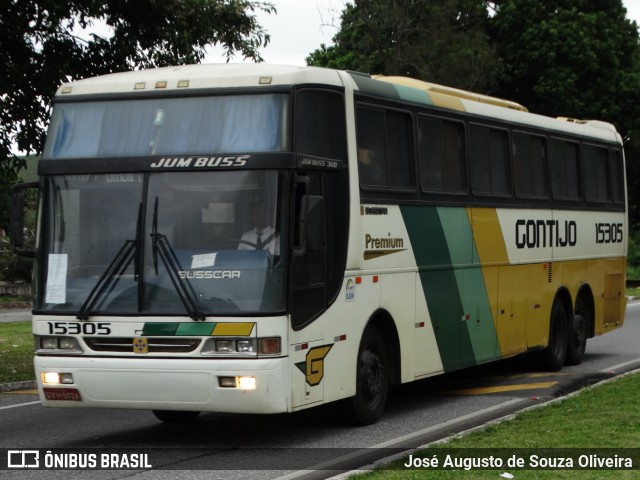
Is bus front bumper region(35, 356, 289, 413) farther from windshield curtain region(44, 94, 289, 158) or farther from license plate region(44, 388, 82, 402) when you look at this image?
windshield curtain region(44, 94, 289, 158)

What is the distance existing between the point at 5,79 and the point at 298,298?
7.27 m

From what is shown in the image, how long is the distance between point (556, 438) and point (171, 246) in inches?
141

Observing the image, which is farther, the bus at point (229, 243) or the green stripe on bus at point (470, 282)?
the green stripe on bus at point (470, 282)

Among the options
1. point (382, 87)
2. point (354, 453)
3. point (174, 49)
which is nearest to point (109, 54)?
point (174, 49)

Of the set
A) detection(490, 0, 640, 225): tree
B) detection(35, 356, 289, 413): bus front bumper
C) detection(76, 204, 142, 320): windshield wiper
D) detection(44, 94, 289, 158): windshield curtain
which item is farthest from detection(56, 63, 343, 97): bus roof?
detection(490, 0, 640, 225): tree

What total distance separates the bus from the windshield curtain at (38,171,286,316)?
1cm

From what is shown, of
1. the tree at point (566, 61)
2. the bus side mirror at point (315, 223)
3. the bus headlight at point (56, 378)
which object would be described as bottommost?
the bus headlight at point (56, 378)

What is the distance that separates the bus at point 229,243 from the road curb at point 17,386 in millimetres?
5856

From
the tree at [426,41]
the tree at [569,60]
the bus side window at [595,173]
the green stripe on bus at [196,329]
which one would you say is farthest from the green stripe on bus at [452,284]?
the tree at [569,60]

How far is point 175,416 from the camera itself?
13.0 metres

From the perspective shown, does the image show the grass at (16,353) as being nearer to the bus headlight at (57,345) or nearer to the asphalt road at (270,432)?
the asphalt road at (270,432)

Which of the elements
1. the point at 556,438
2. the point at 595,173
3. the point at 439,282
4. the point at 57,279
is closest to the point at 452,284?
the point at 439,282

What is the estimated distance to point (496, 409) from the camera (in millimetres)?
13422

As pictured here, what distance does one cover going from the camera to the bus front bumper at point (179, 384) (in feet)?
34.7
